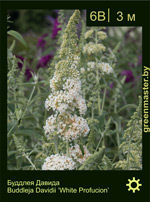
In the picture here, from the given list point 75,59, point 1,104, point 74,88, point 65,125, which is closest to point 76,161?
point 65,125

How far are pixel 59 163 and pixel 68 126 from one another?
0.16 meters

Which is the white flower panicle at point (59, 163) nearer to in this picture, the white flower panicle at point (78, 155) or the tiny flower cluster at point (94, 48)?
the white flower panicle at point (78, 155)

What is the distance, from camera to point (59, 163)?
140 cm

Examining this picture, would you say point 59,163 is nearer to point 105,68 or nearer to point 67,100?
point 67,100

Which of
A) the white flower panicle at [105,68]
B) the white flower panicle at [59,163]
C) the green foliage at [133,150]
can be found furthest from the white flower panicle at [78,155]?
the white flower panicle at [105,68]

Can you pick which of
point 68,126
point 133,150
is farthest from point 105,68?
point 68,126

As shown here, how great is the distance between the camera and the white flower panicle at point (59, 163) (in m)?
1.40

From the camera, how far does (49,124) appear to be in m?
1.41

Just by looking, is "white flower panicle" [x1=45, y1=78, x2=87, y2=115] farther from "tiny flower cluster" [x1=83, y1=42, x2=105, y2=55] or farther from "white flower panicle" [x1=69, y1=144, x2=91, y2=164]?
"tiny flower cluster" [x1=83, y1=42, x2=105, y2=55]

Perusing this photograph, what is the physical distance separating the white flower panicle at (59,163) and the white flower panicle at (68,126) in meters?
0.09

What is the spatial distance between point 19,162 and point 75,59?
0.78 m

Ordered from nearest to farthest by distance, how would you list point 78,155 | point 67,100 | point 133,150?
point 67,100, point 78,155, point 133,150

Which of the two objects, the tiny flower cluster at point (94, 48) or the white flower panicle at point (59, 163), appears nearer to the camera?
the white flower panicle at point (59, 163)
